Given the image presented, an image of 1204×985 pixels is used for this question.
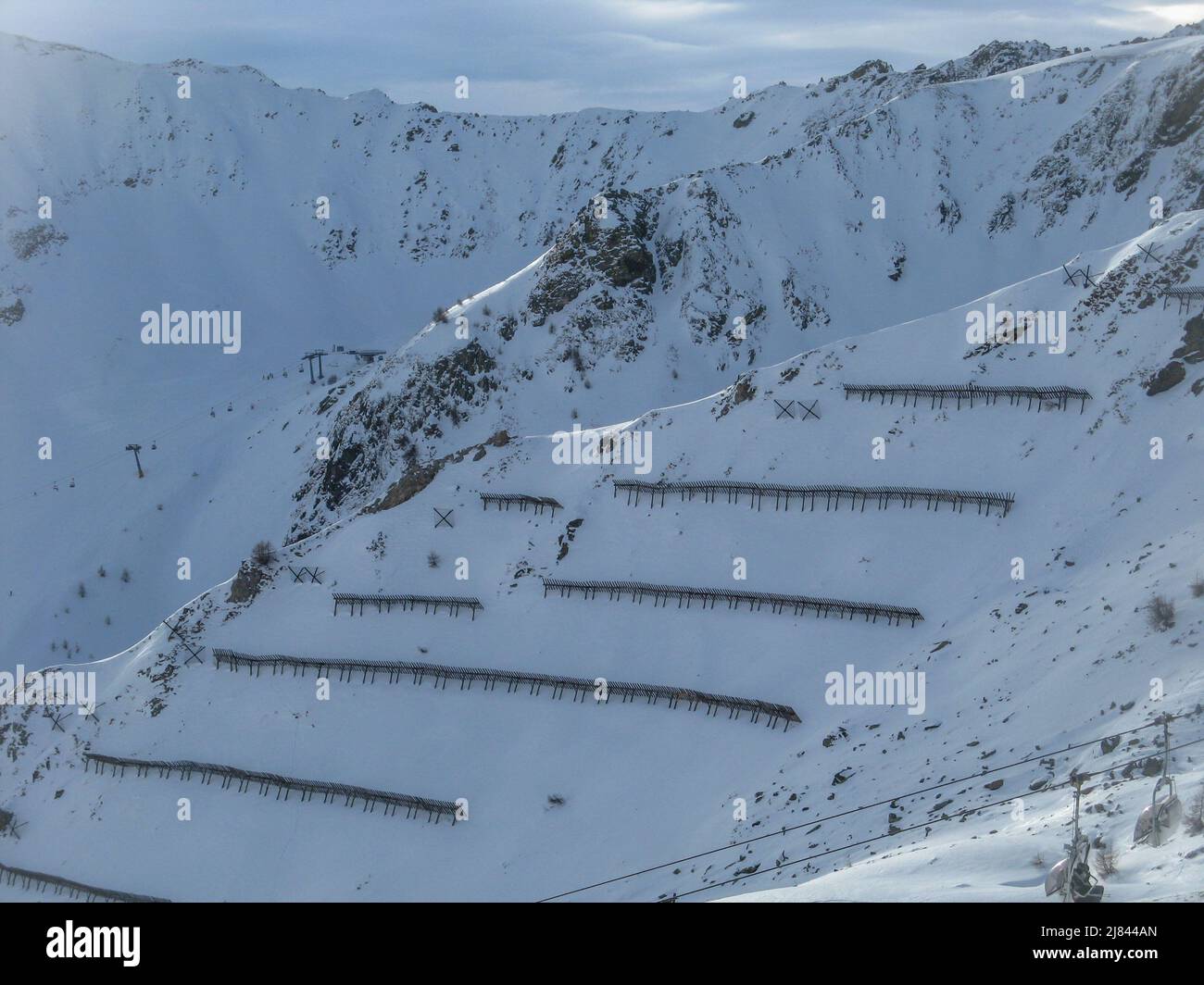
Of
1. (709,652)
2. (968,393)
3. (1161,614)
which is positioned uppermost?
(968,393)

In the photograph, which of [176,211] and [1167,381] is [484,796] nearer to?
[1167,381]

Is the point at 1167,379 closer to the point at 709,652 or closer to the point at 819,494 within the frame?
the point at 819,494

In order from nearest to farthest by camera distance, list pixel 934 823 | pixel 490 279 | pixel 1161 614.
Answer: pixel 934 823 < pixel 1161 614 < pixel 490 279

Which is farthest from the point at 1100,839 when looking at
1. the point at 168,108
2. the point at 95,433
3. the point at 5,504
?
the point at 168,108

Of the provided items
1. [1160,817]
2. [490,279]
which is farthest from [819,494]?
[490,279]

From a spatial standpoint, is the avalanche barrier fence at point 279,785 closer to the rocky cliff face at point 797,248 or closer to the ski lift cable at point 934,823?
the ski lift cable at point 934,823

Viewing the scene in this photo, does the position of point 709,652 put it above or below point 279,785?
above
